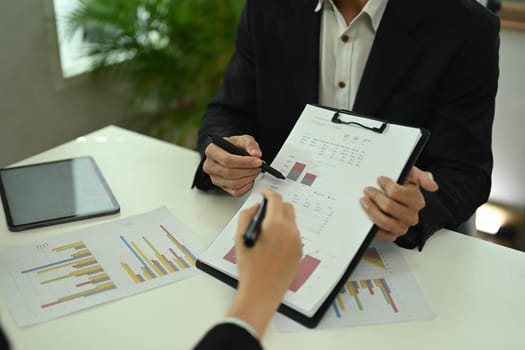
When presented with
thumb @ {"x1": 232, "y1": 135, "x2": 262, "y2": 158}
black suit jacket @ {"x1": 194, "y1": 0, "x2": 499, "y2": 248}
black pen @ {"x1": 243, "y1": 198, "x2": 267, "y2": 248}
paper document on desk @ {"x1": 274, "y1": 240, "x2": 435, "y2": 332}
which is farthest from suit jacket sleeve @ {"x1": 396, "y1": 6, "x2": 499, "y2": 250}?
black pen @ {"x1": 243, "y1": 198, "x2": 267, "y2": 248}

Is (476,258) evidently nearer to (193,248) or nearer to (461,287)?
(461,287)

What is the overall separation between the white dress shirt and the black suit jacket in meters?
0.03

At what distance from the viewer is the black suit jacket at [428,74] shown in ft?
4.03

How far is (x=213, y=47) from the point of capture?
2416 mm

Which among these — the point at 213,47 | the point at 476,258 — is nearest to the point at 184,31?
the point at 213,47

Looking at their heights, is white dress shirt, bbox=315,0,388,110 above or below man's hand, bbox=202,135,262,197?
above

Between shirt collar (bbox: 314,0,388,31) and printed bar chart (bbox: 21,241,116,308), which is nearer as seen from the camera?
printed bar chart (bbox: 21,241,116,308)

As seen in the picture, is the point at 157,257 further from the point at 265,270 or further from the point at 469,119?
the point at 469,119

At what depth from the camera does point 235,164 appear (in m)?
1.10

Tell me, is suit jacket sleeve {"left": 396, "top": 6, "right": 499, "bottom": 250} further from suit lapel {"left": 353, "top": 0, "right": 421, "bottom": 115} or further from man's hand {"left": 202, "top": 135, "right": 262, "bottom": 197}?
man's hand {"left": 202, "top": 135, "right": 262, "bottom": 197}

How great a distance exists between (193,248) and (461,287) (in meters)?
0.48

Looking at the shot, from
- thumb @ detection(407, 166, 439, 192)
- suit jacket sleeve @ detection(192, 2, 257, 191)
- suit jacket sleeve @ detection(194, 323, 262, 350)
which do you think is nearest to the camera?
suit jacket sleeve @ detection(194, 323, 262, 350)

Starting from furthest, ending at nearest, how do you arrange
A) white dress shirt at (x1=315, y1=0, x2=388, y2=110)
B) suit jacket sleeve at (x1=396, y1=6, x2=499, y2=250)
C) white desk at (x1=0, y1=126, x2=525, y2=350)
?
white dress shirt at (x1=315, y1=0, x2=388, y2=110)
suit jacket sleeve at (x1=396, y1=6, x2=499, y2=250)
white desk at (x1=0, y1=126, x2=525, y2=350)

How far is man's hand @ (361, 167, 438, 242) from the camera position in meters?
0.93
